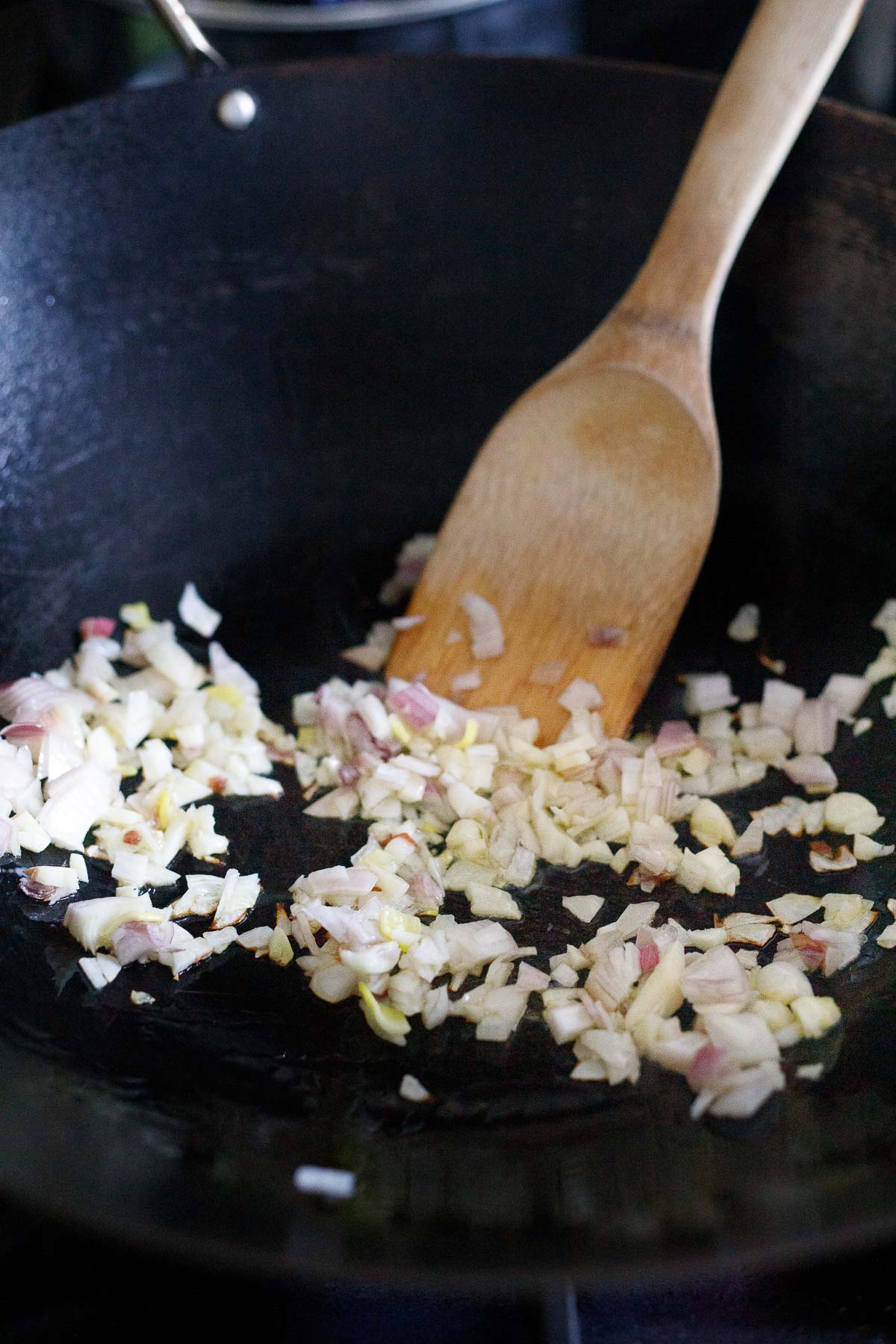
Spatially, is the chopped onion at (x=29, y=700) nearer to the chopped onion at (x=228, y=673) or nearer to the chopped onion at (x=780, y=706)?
the chopped onion at (x=228, y=673)

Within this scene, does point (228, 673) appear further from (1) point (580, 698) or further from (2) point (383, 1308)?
(2) point (383, 1308)

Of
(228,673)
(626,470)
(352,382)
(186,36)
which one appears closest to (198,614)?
(228,673)

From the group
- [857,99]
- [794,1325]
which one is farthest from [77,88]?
[794,1325]

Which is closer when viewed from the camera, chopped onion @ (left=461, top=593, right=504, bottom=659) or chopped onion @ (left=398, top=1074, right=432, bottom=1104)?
chopped onion @ (left=398, top=1074, right=432, bottom=1104)

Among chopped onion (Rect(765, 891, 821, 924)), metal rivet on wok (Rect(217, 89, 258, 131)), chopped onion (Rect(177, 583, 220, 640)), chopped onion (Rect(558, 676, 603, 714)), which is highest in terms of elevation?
metal rivet on wok (Rect(217, 89, 258, 131))

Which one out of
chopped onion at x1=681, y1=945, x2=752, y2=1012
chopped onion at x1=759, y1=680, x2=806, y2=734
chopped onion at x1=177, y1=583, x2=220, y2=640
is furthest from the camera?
chopped onion at x1=177, y1=583, x2=220, y2=640

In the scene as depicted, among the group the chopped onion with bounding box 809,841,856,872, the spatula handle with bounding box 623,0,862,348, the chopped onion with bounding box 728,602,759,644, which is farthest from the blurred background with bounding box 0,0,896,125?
the chopped onion with bounding box 809,841,856,872

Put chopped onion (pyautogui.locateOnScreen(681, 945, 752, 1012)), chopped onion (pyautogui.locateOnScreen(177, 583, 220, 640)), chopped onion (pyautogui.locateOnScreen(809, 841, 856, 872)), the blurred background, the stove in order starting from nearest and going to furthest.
Result: 1. the stove
2. chopped onion (pyautogui.locateOnScreen(681, 945, 752, 1012))
3. chopped onion (pyautogui.locateOnScreen(809, 841, 856, 872))
4. chopped onion (pyautogui.locateOnScreen(177, 583, 220, 640))
5. the blurred background

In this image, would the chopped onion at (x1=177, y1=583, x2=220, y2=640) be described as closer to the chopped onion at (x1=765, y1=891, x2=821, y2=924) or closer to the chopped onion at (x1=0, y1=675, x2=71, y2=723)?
the chopped onion at (x1=0, y1=675, x2=71, y2=723)
